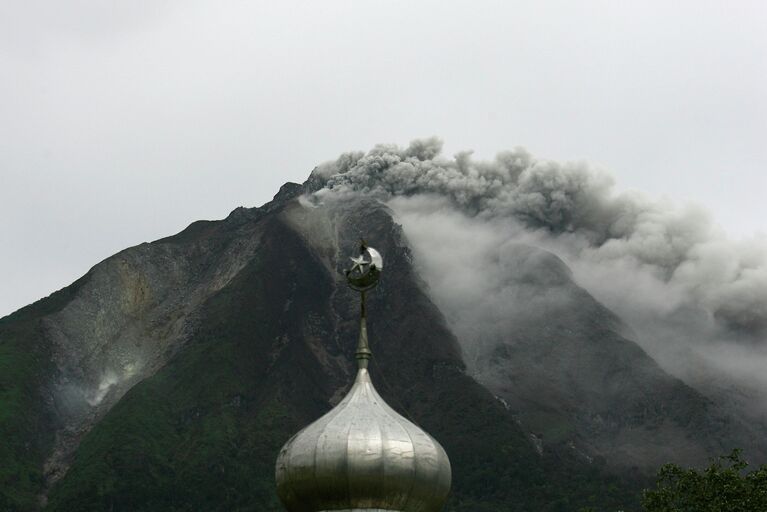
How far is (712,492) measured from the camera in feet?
114

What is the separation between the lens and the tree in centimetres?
3350

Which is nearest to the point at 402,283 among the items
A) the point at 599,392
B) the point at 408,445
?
the point at 599,392

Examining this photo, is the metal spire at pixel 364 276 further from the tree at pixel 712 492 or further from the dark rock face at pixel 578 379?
the dark rock face at pixel 578 379

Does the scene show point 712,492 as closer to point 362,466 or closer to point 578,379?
point 362,466

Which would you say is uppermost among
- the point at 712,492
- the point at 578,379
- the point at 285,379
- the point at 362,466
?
the point at 362,466

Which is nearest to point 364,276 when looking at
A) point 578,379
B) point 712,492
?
point 712,492

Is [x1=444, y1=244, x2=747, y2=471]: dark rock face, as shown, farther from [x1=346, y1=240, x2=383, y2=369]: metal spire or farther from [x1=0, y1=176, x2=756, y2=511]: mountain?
[x1=346, y1=240, x2=383, y2=369]: metal spire

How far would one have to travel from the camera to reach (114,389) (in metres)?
171

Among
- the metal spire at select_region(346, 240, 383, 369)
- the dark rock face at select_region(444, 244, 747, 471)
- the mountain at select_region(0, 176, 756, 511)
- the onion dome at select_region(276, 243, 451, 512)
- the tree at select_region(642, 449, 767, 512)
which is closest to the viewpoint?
the onion dome at select_region(276, 243, 451, 512)

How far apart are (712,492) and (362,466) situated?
14300mm

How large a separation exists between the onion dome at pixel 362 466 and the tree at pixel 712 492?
39.3 feet

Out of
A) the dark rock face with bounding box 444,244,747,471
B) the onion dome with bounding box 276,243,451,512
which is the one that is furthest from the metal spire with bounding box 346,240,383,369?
the dark rock face with bounding box 444,244,747,471

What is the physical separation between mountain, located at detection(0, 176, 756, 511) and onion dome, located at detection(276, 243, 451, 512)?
346 ft

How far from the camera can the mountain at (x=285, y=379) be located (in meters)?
137
